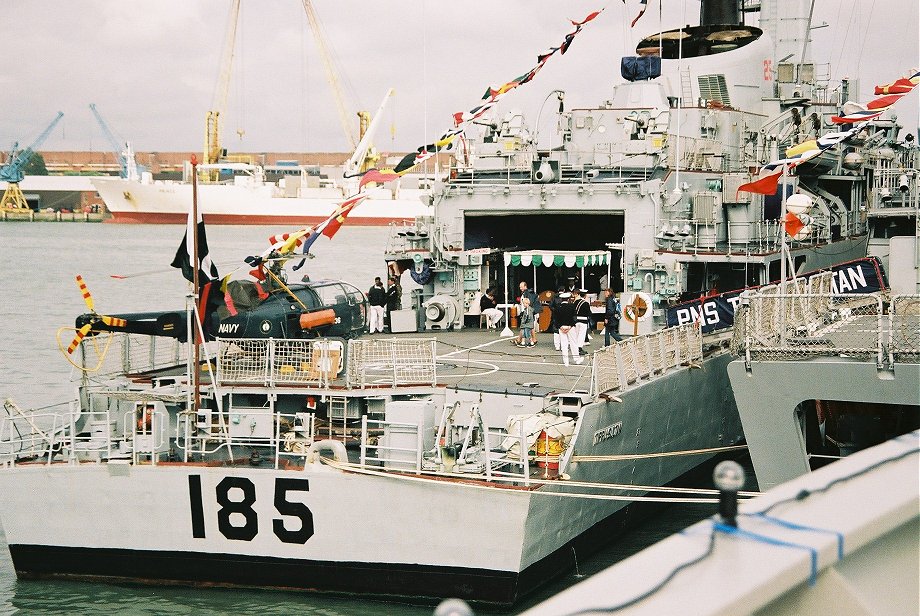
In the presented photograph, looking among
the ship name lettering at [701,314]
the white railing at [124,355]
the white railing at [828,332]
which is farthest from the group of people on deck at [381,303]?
the white railing at [828,332]

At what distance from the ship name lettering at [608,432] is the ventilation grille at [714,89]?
14.3m

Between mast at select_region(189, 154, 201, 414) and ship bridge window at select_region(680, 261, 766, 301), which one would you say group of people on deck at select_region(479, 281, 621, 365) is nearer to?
ship bridge window at select_region(680, 261, 766, 301)

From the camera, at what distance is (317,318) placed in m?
16.4

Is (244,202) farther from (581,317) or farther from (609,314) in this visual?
(609,314)

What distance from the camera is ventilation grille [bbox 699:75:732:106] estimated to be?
86.4 feet

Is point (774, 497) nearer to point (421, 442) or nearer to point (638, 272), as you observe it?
point (421, 442)

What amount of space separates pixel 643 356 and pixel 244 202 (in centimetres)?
10458

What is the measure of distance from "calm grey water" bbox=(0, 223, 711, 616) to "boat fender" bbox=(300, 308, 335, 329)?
1.51 m

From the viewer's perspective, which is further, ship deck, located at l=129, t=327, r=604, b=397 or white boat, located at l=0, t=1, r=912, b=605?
ship deck, located at l=129, t=327, r=604, b=397

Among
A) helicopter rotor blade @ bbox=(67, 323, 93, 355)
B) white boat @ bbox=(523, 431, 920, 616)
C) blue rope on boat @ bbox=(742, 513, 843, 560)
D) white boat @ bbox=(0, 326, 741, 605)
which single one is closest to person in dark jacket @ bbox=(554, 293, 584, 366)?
white boat @ bbox=(0, 326, 741, 605)

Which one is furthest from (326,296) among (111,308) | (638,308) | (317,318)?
(111,308)

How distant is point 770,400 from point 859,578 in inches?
406

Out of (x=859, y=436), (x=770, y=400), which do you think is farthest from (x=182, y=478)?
(x=859, y=436)

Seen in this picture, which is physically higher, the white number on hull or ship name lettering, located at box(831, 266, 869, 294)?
ship name lettering, located at box(831, 266, 869, 294)
